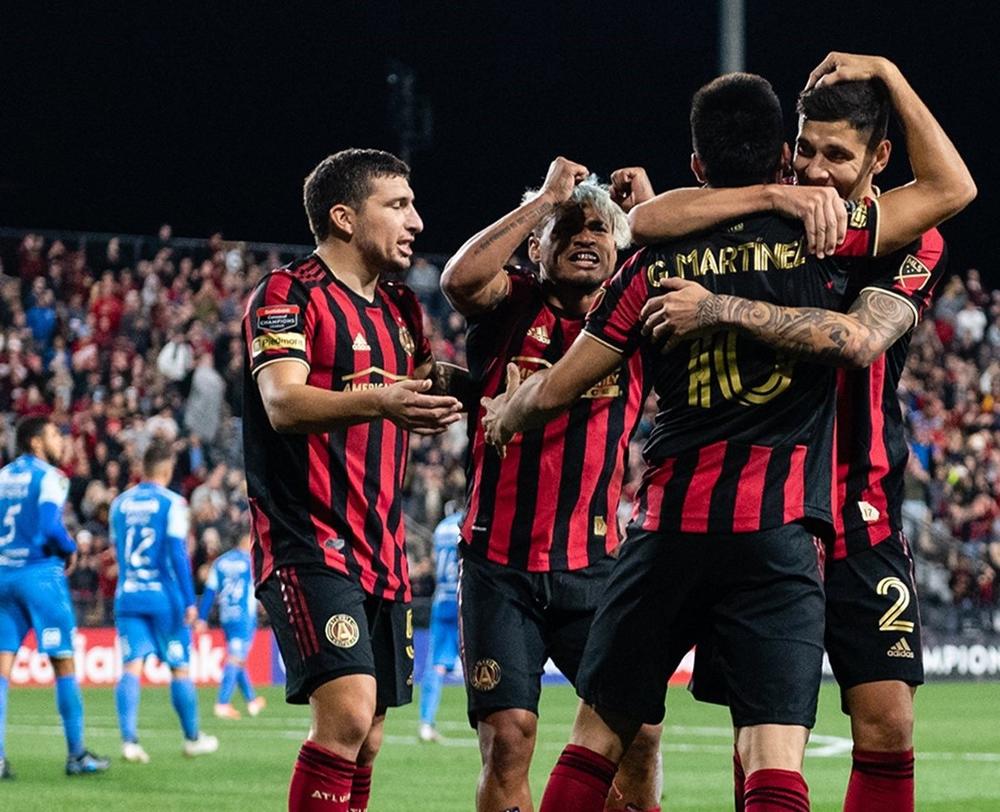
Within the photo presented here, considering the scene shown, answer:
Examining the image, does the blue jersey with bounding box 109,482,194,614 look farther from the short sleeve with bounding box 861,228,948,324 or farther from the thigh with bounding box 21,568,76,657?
the short sleeve with bounding box 861,228,948,324

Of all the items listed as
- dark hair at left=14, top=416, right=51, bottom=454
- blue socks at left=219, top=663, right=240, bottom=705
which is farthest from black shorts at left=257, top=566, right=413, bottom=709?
blue socks at left=219, top=663, right=240, bottom=705

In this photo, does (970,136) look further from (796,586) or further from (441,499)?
(796,586)

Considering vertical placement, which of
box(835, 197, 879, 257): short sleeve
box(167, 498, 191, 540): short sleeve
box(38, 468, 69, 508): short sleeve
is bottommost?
box(167, 498, 191, 540): short sleeve

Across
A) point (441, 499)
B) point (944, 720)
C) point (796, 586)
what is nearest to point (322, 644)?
point (796, 586)

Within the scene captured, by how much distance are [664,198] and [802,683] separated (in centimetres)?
136

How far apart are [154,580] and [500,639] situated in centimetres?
716

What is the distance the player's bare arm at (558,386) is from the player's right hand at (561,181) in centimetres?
85

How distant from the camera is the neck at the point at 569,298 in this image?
6336 millimetres

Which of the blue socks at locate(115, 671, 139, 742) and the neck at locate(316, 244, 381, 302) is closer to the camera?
the neck at locate(316, 244, 381, 302)

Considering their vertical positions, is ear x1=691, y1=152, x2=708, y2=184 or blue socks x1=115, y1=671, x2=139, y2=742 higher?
ear x1=691, y1=152, x2=708, y2=184

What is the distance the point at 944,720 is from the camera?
54.0 feet

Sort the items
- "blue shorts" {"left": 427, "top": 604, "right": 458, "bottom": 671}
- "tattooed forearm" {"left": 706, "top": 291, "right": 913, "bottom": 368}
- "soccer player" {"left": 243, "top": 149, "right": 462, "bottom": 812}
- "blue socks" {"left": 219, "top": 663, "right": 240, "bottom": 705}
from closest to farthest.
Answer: "tattooed forearm" {"left": 706, "top": 291, "right": 913, "bottom": 368}
"soccer player" {"left": 243, "top": 149, "right": 462, "bottom": 812}
"blue shorts" {"left": 427, "top": 604, "right": 458, "bottom": 671}
"blue socks" {"left": 219, "top": 663, "right": 240, "bottom": 705}

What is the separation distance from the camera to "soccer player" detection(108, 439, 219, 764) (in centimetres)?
1264

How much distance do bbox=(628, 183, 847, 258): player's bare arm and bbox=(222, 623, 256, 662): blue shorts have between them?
1167cm
